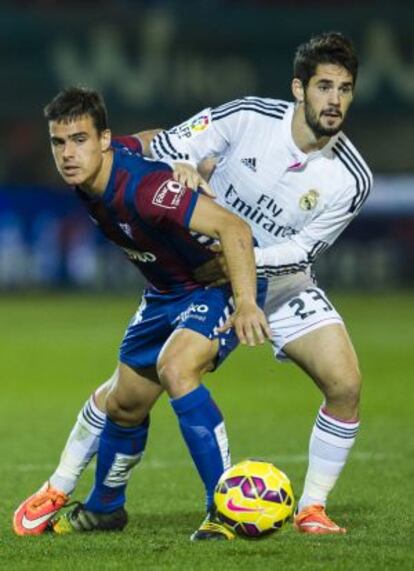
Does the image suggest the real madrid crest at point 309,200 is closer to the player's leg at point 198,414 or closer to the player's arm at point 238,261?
the player's arm at point 238,261

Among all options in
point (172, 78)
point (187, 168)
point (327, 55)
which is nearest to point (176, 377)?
point (187, 168)

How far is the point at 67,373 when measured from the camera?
45.0ft

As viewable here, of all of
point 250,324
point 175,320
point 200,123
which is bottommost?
point 175,320

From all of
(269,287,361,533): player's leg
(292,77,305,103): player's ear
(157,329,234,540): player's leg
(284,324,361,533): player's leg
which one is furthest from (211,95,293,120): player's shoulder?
(157,329,234,540): player's leg

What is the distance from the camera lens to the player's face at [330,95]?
6375 millimetres

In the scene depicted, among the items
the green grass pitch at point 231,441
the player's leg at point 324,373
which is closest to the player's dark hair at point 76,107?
the player's leg at point 324,373

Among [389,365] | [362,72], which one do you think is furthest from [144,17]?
[389,365]

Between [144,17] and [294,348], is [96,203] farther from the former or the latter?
[144,17]

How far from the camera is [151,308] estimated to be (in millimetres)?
6566

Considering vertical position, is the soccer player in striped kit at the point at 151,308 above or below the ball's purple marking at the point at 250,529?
above

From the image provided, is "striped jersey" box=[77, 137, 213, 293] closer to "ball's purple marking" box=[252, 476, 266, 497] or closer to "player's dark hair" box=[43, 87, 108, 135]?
"player's dark hair" box=[43, 87, 108, 135]

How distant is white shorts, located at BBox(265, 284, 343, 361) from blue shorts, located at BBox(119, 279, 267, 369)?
0.10m

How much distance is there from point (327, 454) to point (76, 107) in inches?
72.3

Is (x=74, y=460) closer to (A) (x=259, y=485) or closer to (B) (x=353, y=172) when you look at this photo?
(A) (x=259, y=485)
